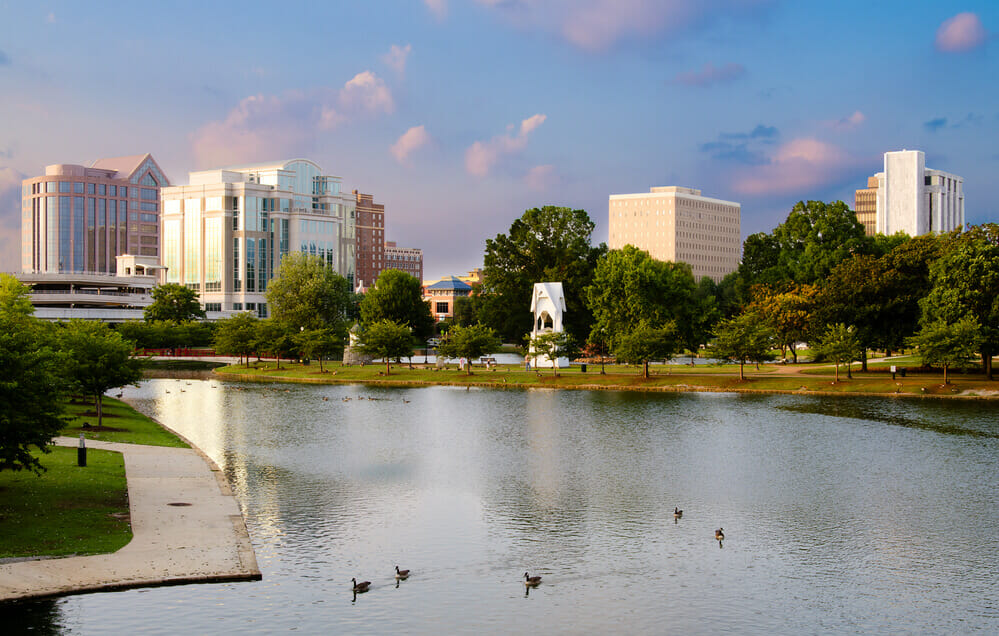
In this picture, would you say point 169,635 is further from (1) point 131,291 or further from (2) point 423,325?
(1) point 131,291

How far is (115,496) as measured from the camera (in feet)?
96.9

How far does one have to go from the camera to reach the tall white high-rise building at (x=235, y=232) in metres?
184

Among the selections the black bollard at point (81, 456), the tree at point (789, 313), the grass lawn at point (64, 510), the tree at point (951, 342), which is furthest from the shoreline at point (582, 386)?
the grass lawn at point (64, 510)

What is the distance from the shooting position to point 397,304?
12644 centimetres

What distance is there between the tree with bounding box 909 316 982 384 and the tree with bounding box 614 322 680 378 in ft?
74.4

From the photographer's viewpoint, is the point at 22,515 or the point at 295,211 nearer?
the point at 22,515

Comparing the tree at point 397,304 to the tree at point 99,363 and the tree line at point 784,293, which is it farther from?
the tree at point 99,363

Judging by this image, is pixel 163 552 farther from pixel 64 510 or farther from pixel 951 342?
pixel 951 342

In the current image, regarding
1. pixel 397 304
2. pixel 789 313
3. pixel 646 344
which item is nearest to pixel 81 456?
pixel 646 344

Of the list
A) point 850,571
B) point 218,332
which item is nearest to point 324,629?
point 850,571

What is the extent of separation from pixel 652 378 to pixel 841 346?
17.4m

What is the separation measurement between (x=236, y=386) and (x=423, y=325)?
4512 cm

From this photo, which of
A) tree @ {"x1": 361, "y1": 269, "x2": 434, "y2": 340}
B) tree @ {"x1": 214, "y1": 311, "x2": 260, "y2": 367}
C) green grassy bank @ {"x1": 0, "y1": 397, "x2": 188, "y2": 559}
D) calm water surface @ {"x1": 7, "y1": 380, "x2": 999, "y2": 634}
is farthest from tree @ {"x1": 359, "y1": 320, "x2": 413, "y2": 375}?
green grassy bank @ {"x1": 0, "y1": 397, "x2": 188, "y2": 559}

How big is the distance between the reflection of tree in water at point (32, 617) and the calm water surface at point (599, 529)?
0.06 m
